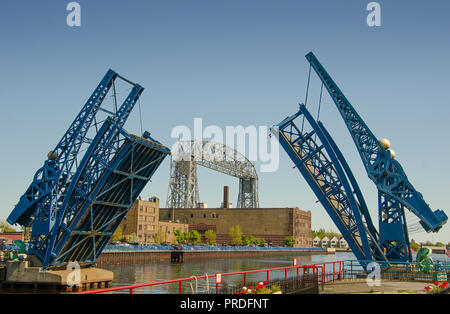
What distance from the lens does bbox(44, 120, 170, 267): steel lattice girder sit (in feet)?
98.6

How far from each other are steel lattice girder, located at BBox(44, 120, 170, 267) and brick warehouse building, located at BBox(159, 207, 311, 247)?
95.4 metres

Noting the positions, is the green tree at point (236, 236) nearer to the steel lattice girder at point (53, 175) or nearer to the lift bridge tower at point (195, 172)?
the lift bridge tower at point (195, 172)

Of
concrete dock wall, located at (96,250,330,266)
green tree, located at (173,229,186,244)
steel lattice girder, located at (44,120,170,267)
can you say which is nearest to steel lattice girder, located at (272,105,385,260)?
steel lattice girder, located at (44,120,170,267)

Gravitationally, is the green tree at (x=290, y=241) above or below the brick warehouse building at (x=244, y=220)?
below

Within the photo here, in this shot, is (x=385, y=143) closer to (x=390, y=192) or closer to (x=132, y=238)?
(x=390, y=192)

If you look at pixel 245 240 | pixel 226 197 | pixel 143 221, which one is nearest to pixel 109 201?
pixel 143 221

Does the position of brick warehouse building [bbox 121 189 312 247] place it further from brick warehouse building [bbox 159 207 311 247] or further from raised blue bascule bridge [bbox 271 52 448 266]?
raised blue bascule bridge [bbox 271 52 448 266]

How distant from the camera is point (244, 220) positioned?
427ft

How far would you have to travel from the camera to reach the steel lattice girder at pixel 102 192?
3006cm

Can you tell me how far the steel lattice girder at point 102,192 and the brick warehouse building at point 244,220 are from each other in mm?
95400

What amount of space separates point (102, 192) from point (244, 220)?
10177cm

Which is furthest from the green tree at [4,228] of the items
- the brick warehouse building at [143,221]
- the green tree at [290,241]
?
the green tree at [290,241]

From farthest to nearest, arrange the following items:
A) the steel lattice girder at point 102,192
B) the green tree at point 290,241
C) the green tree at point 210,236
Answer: the green tree at point 290,241
the green tree at point 210,236
the steel lattice girder at point 102,192
